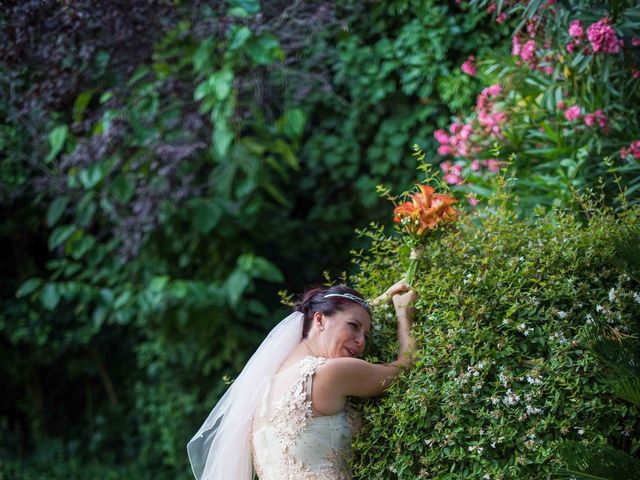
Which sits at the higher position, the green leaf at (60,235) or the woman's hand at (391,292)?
the woman's hand at (391,292)

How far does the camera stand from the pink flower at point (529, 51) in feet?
13.4

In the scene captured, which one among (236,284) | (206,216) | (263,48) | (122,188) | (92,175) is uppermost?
(263,48)

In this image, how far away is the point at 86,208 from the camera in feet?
18.2

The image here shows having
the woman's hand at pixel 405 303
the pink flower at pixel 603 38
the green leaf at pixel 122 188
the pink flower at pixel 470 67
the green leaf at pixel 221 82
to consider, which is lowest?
the green leaf at pixel 122 188

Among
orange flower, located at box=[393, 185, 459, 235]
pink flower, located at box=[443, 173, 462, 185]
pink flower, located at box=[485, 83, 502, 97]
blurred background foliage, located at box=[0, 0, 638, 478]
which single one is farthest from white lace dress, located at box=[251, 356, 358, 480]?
pink flower, located at box=[485, 83, 502, 97]

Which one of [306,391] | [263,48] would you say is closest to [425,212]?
[306,391]

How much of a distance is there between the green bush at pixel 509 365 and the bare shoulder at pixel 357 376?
0.05 meters

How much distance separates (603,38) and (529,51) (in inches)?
23.6

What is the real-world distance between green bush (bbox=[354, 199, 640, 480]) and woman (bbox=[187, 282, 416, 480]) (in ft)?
0.27

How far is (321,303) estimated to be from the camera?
2869 mm

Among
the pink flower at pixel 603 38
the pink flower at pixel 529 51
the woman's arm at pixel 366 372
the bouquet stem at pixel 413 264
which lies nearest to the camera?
the woman's arm at pixel 366 372

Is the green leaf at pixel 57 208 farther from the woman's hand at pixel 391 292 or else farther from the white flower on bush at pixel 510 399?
the white flower on bush at pixel 510 399

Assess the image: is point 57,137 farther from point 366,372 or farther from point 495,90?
point 366,372

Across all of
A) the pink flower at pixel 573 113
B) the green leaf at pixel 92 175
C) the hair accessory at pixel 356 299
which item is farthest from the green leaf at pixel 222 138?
the hair accessory at pixel 356 299
